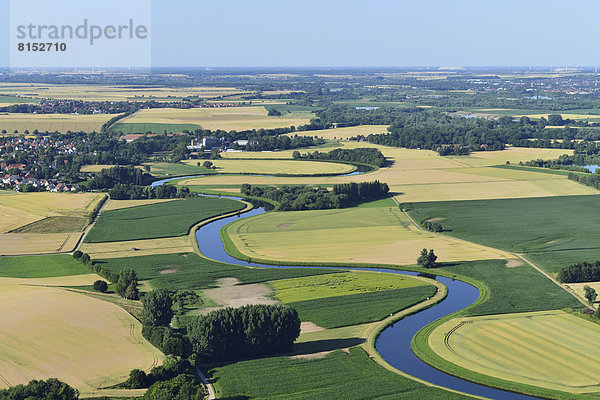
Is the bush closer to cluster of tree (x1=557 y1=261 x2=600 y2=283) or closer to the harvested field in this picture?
the harvested field

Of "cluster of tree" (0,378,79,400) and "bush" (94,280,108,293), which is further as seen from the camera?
"bush" (94,280,108,293)

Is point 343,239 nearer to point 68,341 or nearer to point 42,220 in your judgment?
point 42,220

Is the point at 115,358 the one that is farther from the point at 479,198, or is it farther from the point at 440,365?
the point at 479,198

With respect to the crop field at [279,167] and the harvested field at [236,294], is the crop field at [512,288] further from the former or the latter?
the crop field at [279,167]

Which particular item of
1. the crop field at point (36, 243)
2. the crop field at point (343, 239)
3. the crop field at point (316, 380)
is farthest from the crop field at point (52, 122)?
the crop field at point (316, 380)

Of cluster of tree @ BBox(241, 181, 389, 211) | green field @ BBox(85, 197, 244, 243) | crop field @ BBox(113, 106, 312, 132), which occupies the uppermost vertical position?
crop field @ BBox(113, 106, 312, 132)

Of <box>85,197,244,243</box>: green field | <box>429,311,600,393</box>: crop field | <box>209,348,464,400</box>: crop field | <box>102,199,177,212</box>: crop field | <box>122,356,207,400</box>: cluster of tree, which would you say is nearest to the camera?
<box>122,356,207,400</box>: cluster of tree

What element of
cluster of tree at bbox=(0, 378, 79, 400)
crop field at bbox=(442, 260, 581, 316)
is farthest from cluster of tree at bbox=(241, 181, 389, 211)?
cluster of tree at bbox=(0, 378, 79, 400)
